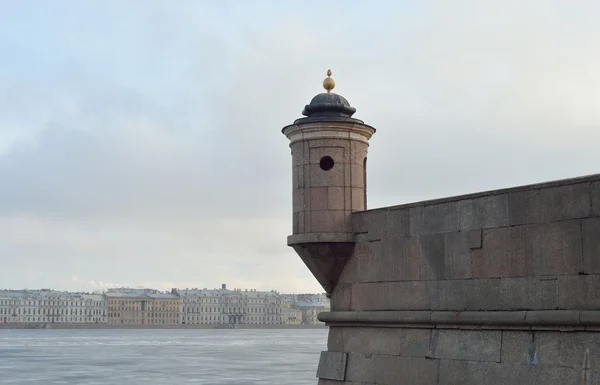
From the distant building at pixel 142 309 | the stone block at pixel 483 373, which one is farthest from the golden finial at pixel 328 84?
the distant building at pixel 142 309

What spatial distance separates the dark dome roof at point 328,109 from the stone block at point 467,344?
2931 millimetres

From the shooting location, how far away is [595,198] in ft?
24.1

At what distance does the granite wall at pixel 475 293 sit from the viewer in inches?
290

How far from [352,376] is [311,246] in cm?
154

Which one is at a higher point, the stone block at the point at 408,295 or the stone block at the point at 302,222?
the stone block at the point at 302,222

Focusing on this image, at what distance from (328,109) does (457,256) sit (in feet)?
8.65

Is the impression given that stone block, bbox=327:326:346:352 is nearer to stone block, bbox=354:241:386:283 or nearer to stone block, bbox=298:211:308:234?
stone block, bbox=354:241:386:283

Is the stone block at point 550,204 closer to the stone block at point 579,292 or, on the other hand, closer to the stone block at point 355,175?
the stone block at point 579,292

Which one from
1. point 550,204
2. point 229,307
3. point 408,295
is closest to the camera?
point 550,204

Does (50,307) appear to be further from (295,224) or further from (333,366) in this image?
(333,366)

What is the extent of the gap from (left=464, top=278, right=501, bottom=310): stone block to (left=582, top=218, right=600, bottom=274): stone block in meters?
0.96

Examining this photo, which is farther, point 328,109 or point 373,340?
point 328,109

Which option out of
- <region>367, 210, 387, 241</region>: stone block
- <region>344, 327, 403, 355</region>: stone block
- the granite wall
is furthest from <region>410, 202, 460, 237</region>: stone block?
<region>344, 327, 403, 355</region>: stone block

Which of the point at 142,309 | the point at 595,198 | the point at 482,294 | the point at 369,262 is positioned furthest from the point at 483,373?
the point at 142,309
